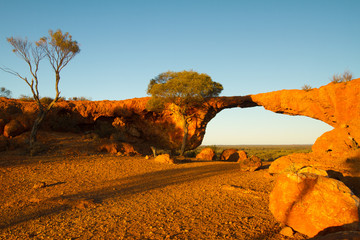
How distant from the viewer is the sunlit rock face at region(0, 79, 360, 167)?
10.4 metres

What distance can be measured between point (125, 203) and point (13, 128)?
1238 cm

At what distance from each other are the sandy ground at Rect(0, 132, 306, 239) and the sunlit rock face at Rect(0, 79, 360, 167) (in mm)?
5407

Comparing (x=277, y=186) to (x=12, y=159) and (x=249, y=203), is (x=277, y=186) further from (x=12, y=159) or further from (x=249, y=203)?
(x=12, y=159)

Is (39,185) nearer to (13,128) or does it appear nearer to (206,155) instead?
(13,128)

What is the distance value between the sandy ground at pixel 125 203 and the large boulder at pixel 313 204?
0.29 metres

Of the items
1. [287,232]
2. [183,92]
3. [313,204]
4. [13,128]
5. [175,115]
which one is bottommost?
[287,232]

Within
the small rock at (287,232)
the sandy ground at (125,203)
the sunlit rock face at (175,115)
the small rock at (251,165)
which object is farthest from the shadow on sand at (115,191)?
the sunlit rock face at (175,115)

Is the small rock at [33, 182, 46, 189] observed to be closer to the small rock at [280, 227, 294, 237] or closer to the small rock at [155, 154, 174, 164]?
the small rock at [155, 154, 174, 164]

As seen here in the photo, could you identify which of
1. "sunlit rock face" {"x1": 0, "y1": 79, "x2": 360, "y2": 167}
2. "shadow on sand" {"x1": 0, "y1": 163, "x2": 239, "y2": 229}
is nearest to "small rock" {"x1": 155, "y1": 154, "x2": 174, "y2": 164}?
"shadow on sand" {"x1": 0, "y1": 163, "x2": 239, "y2": 229}

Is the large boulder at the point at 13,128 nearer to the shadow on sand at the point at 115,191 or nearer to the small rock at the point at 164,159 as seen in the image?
the small rock at the point at 164,159

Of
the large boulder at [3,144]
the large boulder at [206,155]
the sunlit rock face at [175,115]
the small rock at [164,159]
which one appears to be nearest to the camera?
the sunlit rock face at [175,115]

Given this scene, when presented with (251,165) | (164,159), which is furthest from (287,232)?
(164,159)

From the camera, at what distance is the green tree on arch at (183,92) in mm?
19203

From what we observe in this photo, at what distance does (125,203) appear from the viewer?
566 centimetres
